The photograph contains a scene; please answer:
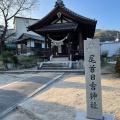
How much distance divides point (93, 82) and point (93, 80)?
0.16 ft

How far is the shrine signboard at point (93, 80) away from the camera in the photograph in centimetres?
434

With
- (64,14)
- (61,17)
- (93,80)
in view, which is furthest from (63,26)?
(93,80)

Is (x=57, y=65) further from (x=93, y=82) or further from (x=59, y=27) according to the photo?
(x=93, y=82)

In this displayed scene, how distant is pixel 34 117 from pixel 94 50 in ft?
8.09

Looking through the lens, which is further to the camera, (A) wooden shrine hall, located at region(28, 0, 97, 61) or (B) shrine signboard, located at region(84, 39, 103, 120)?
(A) wooden shrine hall, located at region(28, 0, 97, 61)

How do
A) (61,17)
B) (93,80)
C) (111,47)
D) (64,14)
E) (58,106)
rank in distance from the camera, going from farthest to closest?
(111,47) → (61,17) → (64,14) → (58,106) → (93,80)

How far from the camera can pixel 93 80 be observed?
14.4 feet

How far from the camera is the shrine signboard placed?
4.34 metres

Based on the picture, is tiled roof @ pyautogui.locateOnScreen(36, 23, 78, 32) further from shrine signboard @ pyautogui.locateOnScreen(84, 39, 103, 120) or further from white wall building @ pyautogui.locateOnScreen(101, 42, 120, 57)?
white wall building @ pyautogui.locateOnScreen(101, 42, 120, 57)

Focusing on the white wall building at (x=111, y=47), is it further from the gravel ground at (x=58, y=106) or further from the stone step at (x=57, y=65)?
the gravel ground at (x=58, y=106)

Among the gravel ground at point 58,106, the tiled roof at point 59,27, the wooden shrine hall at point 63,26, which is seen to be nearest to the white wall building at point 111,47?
the wooden shrine hall at point 63,26

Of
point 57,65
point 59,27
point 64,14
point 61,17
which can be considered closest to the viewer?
point 57,65

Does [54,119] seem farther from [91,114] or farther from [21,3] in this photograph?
[21,3]

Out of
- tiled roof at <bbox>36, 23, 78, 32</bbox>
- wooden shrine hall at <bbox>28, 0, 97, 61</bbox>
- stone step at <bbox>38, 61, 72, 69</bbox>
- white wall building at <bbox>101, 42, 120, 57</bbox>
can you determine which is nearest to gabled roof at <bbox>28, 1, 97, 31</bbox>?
wooden shrine hall at <bbox>28, 0, 97, 61</bbox>
